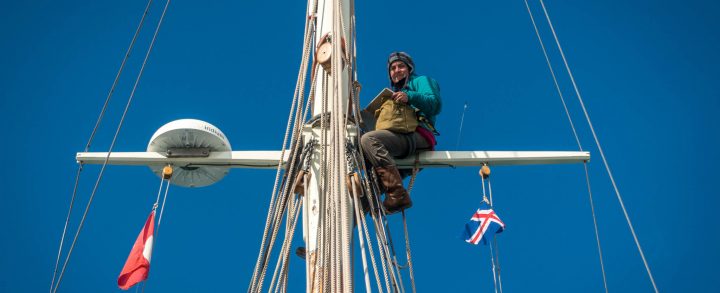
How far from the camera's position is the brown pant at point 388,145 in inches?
266

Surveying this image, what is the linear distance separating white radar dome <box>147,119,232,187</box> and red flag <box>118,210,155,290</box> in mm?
758

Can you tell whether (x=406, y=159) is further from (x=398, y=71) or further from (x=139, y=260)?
(x=139, y=260)

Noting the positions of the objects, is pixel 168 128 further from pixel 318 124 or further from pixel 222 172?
pixel 318 124

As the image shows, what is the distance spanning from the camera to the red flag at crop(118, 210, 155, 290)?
682 cm

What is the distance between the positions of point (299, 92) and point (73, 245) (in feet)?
8.21

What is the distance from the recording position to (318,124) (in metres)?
6.86

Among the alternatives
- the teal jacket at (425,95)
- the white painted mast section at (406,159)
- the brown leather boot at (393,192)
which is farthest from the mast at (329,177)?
the white painted mast section at (406,159)

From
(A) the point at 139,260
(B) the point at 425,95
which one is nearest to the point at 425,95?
(B) the point at 425,95

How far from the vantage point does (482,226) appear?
796cm

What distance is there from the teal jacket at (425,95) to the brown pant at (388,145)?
0.27m

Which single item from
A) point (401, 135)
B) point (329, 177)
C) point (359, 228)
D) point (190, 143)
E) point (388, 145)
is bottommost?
point (359, 228)

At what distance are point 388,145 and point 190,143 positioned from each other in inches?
82.5

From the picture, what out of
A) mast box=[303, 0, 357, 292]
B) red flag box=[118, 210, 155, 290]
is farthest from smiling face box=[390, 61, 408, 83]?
red flag box=[118, 210, 155, 290]

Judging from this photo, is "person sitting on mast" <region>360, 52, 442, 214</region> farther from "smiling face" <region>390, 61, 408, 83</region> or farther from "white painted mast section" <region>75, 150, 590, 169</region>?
"white painted mast section" <region>75, 150, 590, 169</region>
